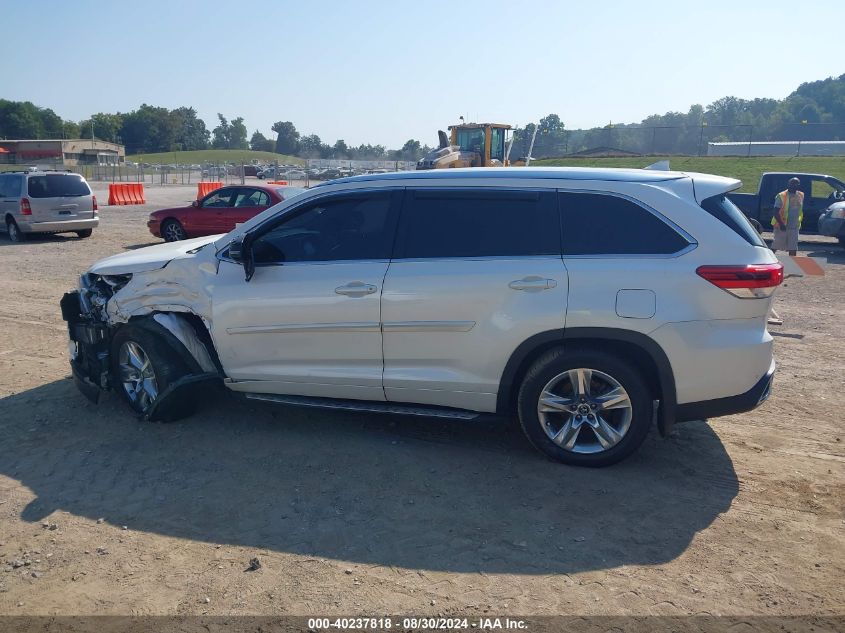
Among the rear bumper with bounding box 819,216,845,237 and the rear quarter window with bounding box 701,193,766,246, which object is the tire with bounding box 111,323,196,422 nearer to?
the rear quarter window with bounding box 701,193,766,246

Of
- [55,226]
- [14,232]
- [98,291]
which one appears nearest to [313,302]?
[98,291]

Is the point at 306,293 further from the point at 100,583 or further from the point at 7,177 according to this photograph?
the point at 7,177

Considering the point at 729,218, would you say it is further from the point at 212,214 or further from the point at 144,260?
the point at 212,214

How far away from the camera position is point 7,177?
17.6m

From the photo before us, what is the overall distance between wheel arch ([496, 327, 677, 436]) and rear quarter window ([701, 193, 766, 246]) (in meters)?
0.90

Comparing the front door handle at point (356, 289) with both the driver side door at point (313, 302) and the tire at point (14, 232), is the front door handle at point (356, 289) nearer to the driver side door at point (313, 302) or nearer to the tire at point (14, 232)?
the driver side door at point (313, 302)

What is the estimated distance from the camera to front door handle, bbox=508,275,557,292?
4633 mm

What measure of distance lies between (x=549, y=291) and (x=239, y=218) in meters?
13.1

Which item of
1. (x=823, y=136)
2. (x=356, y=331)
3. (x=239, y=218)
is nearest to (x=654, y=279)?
(x=356, y=331)

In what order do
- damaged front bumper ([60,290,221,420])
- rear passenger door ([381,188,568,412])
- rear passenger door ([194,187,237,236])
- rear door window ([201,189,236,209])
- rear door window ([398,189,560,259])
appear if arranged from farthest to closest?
rear door window ([201,189,236,209]) < rear passenger door ([194,187,237,236]) < damaged front bumper ([60,290,221,420]) < rear door window ([398,189,560,259]) < rear passenger door ([381,188,568,412])

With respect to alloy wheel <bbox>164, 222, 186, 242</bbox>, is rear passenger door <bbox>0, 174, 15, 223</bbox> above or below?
above

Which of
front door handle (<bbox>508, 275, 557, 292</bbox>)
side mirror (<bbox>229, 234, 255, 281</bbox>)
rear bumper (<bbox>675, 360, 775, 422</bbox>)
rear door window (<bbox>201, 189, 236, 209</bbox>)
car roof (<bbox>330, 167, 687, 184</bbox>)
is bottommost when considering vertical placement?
rear bumper (<bbox>675, 360, 775, 422</bbox>)

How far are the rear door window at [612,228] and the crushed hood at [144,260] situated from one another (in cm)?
291

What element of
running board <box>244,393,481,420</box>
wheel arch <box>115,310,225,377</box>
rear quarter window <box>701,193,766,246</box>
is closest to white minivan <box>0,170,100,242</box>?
wheel arch <box>115,310,225,377</box>
